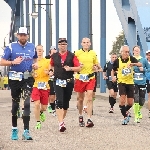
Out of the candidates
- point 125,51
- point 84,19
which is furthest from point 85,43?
point 84,19

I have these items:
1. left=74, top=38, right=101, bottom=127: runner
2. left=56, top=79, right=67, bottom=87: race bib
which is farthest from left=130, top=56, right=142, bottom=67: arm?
left=56, top=79, right=67, bottom=87: race bib

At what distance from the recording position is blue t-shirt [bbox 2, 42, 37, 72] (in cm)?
946

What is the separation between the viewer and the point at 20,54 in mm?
9445

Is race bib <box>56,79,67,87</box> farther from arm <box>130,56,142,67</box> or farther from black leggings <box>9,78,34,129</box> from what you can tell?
arm <box>130,56,142,67</box>

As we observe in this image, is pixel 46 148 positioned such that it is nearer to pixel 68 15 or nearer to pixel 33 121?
pixel 33 121

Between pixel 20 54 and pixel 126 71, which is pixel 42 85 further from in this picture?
pixel 20 54

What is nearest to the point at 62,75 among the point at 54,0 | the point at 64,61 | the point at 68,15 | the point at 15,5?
the point at 64,61

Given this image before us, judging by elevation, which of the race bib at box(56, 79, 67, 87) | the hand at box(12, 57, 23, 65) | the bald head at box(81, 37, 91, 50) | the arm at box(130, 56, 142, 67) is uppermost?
the bald head at box(81, 37, 91, 50)

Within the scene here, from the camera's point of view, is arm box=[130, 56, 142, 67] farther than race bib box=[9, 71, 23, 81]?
Yes

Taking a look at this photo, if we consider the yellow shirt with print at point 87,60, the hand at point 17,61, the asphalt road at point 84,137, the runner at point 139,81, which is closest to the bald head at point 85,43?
the yellow shirt with print at point 87,60

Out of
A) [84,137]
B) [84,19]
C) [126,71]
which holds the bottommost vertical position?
[84,137]

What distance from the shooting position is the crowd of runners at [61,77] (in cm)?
951

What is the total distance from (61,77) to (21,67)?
170 centimetres

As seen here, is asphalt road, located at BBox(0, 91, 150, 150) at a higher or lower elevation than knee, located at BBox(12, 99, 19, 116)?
lower
